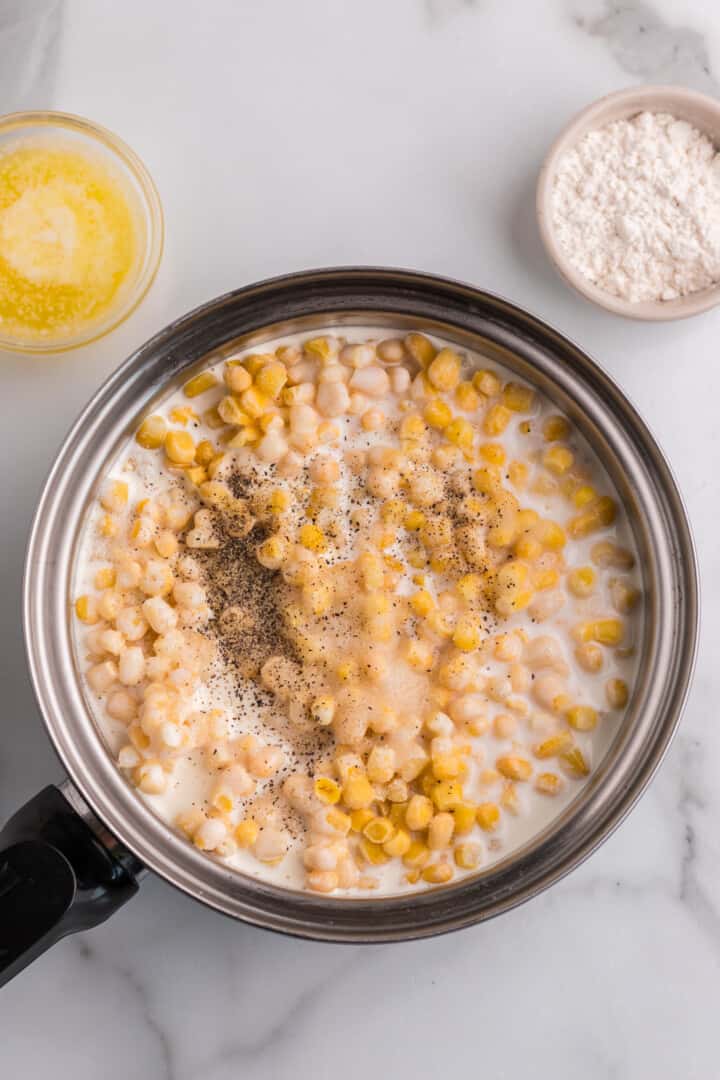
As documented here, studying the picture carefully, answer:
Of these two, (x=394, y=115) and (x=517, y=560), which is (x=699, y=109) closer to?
(x=394, y=115)

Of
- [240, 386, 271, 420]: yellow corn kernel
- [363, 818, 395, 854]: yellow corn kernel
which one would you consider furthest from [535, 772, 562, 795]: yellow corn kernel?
[240, 386, 271, 420]: yellow corn kernel

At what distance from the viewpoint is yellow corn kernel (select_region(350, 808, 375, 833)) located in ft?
5.25

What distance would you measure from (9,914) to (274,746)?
45cm

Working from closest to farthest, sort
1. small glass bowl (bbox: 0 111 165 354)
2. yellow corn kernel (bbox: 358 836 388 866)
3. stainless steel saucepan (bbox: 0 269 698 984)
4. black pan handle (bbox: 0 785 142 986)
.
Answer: black pan handle (bbox: 0 785 142 986)
stainless steel saucepan (bbox: 0 269 698 984)
yellow corn kernel (bbox: 358 836 388 866)
small glass bowl (bbox: 0 111 165 354)

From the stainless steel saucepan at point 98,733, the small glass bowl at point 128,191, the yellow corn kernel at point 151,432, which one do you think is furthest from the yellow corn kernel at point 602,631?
the small glass bowl at point 128,191

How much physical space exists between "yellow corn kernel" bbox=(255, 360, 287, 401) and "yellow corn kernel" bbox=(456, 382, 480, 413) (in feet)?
0.94

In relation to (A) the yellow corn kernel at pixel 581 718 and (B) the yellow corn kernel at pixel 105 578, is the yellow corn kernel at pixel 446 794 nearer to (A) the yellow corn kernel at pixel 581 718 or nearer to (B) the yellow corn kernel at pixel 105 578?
(A) the yellow corn kernel at pixel 581 718

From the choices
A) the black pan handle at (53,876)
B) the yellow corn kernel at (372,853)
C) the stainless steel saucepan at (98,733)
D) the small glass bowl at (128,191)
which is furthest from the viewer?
the small glass bowl at (128,191)

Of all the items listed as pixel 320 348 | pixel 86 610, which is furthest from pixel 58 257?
pixel 86 610

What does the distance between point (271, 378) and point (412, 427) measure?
0.79ft

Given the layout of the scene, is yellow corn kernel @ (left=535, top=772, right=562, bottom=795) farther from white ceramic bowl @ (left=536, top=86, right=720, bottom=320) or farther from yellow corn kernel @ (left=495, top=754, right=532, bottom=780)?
white ceramic bowl @ (left=536, top=86, right=720, bottom=320)

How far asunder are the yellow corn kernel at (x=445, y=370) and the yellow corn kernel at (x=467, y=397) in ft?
0.06

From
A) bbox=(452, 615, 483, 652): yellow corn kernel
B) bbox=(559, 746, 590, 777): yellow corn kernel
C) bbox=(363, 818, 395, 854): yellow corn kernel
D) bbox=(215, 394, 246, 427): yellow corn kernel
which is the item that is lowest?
bbox=(363, 818, 395, 854): yellow corn kernel

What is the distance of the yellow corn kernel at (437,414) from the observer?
1.66 metres
